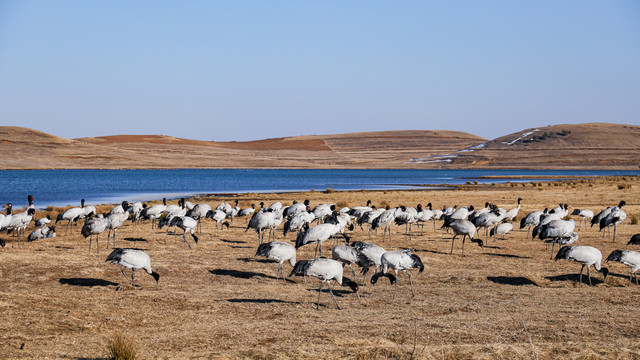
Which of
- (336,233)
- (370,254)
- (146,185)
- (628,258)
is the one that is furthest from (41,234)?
(146,185)

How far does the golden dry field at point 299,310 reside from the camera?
34.3 feet

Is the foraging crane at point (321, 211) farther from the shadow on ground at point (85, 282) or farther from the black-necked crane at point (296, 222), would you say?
the shadow on ground at point (85, 282)

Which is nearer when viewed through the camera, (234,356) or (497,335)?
(234,356)

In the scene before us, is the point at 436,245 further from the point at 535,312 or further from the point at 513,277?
the point at 535,312

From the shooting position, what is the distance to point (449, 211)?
3195 cm

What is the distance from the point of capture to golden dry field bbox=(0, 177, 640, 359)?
1045 centimetres

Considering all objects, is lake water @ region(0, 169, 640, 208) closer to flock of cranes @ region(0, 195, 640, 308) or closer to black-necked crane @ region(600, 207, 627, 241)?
flock of cranes @ region(0, 195, 640, 308)

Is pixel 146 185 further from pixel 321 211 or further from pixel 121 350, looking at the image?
pixel 121 350

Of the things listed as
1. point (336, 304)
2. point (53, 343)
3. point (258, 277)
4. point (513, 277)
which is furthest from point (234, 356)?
point (513, 277)

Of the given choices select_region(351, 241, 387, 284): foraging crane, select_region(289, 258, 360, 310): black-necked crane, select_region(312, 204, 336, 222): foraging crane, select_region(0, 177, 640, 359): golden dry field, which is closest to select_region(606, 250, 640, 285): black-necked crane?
select_region(0, 177, 640, 359): golden dry field

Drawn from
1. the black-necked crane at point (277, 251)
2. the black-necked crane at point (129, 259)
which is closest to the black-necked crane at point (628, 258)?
the black-necked crane at point (277, 251)

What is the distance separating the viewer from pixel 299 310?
13758 mm

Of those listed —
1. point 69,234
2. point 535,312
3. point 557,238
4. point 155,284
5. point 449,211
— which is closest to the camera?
point 535,312

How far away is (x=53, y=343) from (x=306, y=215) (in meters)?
14.8
